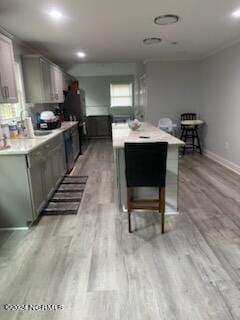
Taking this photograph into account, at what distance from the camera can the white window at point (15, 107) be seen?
3603 millimetres

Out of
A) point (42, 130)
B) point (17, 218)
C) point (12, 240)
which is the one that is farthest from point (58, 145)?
point (12, 240)

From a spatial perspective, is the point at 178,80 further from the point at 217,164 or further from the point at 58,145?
the point at 58,145

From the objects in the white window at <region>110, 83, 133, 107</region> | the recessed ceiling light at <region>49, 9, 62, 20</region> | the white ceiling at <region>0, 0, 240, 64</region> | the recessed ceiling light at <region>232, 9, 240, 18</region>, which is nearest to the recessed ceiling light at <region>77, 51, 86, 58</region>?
the white ceiling at <region>0, 0, 240, 64</region>

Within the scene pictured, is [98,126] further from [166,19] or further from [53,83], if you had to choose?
[166,19]

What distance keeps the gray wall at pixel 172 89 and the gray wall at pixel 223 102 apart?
0.31 metres

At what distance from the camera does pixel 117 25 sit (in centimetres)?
346

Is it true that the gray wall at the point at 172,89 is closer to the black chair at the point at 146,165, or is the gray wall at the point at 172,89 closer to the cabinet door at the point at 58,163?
the cabinet door at the point at 58,163

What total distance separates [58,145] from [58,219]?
1.47 metres

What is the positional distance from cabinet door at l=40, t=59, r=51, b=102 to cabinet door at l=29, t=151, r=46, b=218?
1.88m

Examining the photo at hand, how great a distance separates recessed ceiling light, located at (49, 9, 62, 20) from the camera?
285cm

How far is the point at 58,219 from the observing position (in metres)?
3.03

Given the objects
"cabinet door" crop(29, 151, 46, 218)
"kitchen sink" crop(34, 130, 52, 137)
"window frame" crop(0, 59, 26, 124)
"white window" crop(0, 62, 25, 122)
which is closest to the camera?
"cabinet door" crop(29, 151, 46, 218)

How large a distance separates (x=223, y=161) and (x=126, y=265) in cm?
391

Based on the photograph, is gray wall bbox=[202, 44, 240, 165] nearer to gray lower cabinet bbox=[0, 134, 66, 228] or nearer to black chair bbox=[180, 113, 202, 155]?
black chair bbox=[180, 113, 202, 155]
